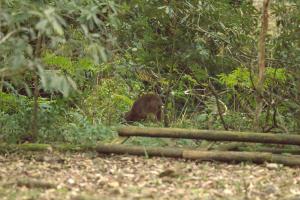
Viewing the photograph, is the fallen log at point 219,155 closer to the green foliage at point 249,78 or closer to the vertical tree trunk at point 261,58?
the vertical tree trunk at point 261,58

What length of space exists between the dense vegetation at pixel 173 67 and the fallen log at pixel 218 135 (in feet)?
1.94

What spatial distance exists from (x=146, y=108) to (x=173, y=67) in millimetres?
779

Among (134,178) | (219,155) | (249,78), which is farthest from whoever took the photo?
(249,78)

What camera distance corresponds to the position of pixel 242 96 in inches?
347

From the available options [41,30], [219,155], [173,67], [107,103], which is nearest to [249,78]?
[173,67]

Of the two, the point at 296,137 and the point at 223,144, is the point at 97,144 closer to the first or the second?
the point at 223,144

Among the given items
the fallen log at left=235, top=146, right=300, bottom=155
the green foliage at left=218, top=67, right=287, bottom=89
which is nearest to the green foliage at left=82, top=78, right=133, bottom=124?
the green foliage at left=218, top=67, right=287, bottom=89

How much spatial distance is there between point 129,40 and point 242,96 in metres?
2.29

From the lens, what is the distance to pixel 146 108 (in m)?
9.03

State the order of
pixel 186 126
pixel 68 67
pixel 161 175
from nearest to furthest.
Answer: pixel 161 175 → pixel 68 67 → pixel 186 126

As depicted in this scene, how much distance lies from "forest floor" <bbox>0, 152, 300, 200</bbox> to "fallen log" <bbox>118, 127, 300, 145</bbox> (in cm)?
44

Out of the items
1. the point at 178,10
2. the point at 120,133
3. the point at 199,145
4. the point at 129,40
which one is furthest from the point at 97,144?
the point at 129,40

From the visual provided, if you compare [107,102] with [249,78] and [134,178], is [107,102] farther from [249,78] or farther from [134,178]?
[134,178]

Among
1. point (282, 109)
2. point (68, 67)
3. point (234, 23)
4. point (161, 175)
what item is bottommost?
point (161, 175)
